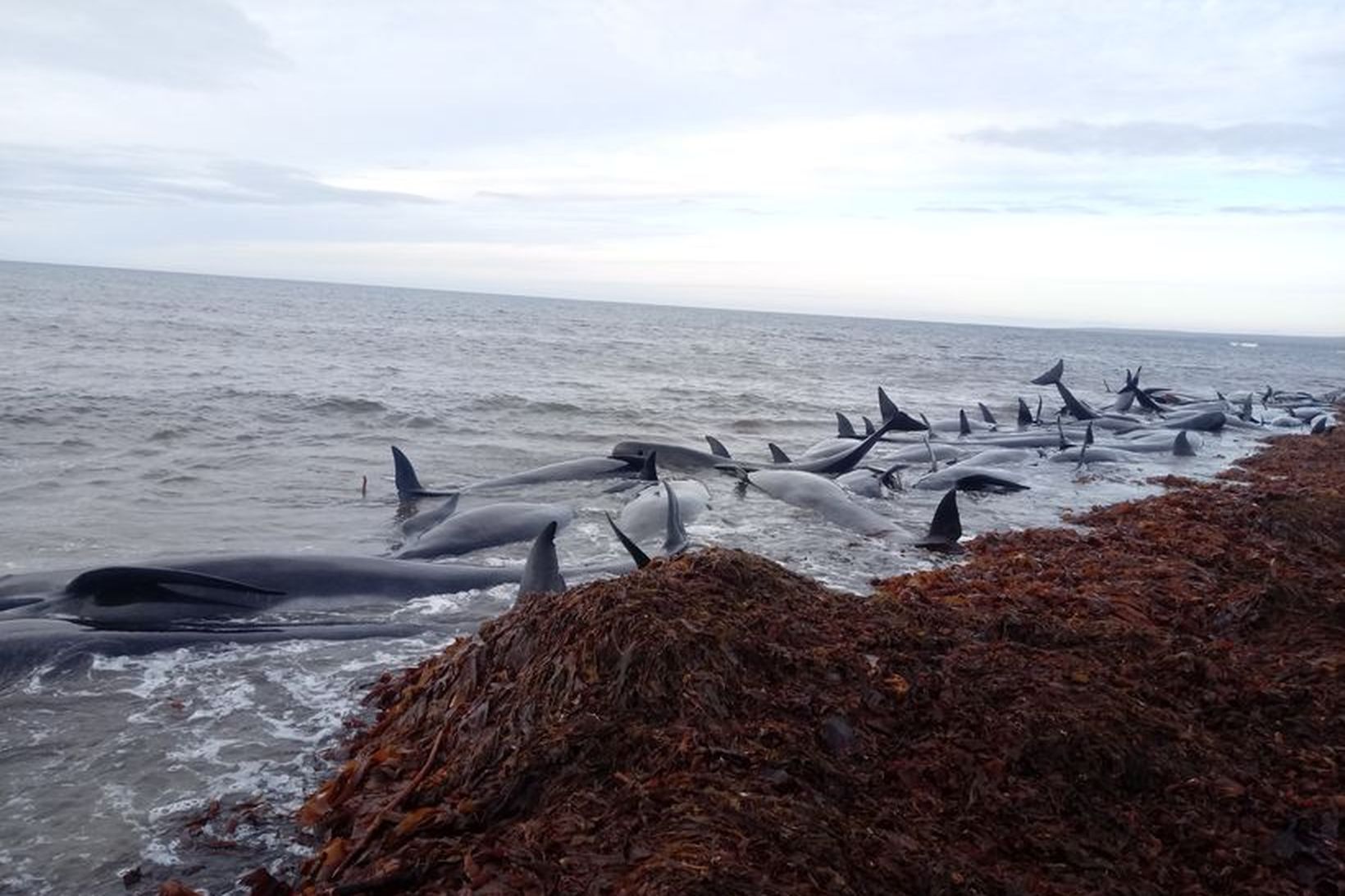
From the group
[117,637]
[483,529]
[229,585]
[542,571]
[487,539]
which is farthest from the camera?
[483,529]

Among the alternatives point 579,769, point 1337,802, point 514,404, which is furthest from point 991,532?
point 514,404

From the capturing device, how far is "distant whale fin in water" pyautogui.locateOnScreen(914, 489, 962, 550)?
10.7 metres

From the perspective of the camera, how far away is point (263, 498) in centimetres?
1353

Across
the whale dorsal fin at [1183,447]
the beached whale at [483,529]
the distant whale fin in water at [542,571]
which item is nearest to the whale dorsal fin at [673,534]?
the beached whale at [483,529]

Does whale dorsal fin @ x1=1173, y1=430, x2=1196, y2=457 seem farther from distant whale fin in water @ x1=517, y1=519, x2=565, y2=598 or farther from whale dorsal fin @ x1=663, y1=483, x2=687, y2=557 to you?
distant whale fin in water @ x1=517, y1=519, x2=565, y2=598

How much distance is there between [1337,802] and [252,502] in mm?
12580

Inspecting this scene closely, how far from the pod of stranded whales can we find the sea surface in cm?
30

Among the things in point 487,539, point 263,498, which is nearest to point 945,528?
point 487,539

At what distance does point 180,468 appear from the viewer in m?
15.4

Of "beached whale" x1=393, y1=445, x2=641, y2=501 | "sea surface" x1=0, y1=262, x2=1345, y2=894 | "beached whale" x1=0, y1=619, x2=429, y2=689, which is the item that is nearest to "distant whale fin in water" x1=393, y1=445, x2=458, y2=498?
"beached whale" x1=393, y1=445, x2=641, y2=501

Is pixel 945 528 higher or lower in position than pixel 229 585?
higher

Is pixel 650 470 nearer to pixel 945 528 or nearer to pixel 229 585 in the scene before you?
pixel 945 528

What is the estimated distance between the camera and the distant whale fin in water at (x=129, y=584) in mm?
7426

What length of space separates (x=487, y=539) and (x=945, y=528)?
5.18 m
